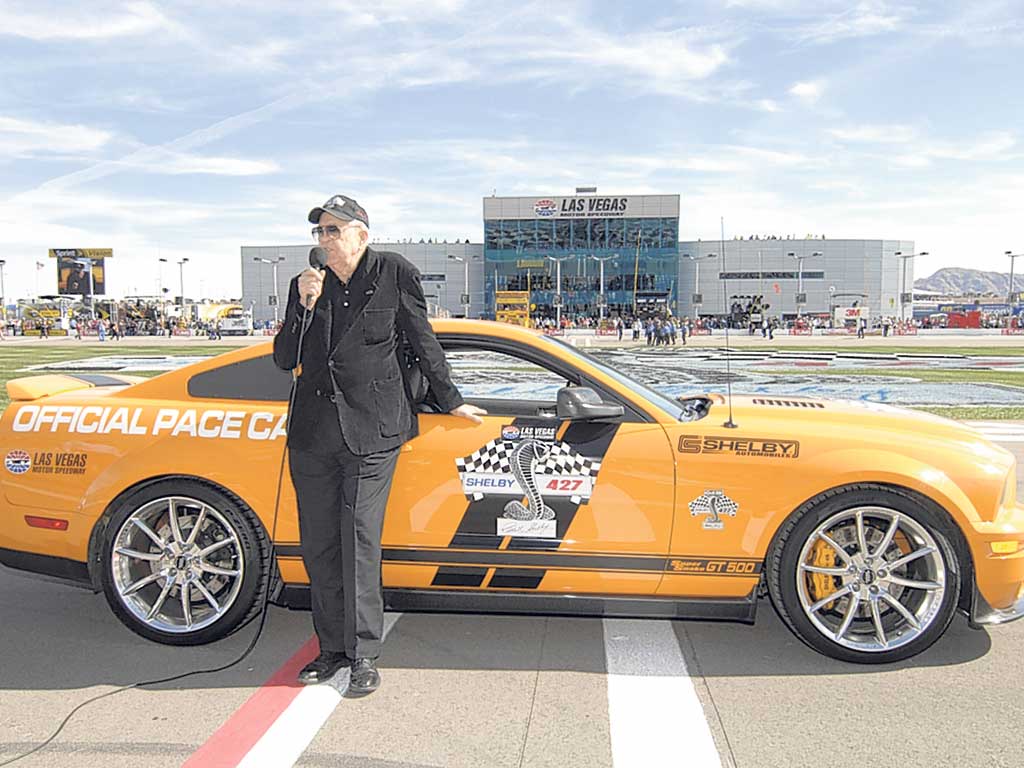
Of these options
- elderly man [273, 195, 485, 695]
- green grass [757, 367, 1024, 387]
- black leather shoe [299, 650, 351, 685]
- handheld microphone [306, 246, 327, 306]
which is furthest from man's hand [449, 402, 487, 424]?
green grass [757, 367, 1024, 387]

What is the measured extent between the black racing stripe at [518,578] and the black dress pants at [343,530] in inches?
21.2

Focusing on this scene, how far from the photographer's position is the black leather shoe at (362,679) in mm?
3320

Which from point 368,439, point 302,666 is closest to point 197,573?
point 302,666

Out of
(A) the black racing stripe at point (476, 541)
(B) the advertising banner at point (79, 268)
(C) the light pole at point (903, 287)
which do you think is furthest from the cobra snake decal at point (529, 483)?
(B) the advertising banner at point (79, 268)

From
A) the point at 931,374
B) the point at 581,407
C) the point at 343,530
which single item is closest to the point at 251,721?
the point at 343,530

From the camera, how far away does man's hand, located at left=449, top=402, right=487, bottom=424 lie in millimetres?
3590

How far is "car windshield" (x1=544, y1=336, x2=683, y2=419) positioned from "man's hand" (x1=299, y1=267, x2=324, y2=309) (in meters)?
1.12

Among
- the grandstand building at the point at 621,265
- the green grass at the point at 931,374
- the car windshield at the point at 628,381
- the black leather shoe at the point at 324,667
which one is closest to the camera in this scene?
the black leather shoe at the point at 324,667

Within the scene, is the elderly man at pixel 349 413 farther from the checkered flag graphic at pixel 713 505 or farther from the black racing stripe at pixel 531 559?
the checkered flag graphic at pixel 713 505

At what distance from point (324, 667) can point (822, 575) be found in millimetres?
2169

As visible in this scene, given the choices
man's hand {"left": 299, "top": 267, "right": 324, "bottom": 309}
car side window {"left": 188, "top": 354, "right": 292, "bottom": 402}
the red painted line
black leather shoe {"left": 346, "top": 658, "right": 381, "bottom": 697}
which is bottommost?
the red painted line

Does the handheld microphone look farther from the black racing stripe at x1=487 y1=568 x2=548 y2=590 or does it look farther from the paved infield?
the paved infield

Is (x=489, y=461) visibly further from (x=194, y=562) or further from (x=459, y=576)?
(x=194, y=562)

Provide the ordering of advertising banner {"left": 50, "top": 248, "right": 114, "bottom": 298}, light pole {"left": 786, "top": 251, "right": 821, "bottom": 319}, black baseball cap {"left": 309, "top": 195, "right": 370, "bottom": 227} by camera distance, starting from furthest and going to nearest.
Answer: advertising banner {"left": 50, "top": 248, "right": 114, "bottom": 298}
light pole {"left": 786, "top": 251, "right": 821, "bottom": 319}
black baseball cap {"left": 309, "top": 195, "right": 370, "bottom": 227}
